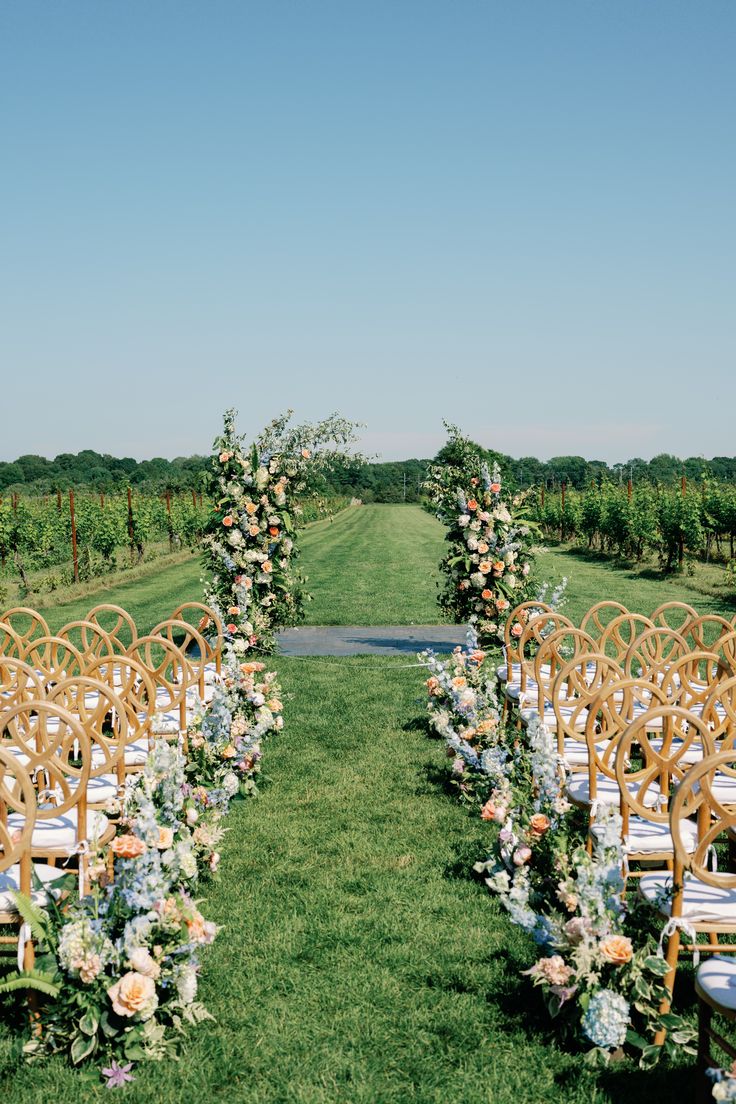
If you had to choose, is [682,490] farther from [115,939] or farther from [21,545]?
[115,939]

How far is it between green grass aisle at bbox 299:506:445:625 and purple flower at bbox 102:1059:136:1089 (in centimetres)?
934

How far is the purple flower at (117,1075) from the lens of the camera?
2590 millimetres

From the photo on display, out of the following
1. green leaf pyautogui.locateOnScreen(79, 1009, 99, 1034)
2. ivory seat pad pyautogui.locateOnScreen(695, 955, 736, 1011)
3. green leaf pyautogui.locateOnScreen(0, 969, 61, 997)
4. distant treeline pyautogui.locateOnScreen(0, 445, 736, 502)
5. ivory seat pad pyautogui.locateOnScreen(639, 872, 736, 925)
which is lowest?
green leaf pyautogui.locateOnScreen(79, 1009, 99, 1034)

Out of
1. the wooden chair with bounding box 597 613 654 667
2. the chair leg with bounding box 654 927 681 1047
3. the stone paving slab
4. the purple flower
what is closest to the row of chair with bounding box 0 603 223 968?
the purple flower

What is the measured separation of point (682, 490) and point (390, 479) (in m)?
90.7

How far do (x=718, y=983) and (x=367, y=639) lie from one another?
8.63m

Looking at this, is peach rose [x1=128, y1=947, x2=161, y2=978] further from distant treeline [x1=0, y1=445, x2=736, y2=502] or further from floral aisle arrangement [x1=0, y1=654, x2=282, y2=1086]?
distant treeline [x1=0, y1=445, x2=736, y2=502]

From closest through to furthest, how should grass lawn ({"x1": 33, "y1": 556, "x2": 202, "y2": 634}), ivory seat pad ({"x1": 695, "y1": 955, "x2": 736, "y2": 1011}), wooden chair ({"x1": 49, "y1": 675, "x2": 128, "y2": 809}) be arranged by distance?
ivory seat pad ({"x1": 695, "y1": 955, "x2": 736, "y2": 1011}), wooden chair ({"x1": 49, "y1": 675, "x2": 128, "y2": 809}), grass lawn ({"x1": 33, "y1": 556, "x2": 202, "y2": 634})

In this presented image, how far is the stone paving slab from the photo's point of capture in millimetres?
10000

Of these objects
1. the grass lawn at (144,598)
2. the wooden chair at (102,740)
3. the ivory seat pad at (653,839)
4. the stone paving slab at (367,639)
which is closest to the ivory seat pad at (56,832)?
the wooden chair at (102,740)

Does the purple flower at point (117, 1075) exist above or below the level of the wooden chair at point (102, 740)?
below

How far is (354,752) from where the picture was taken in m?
6.07

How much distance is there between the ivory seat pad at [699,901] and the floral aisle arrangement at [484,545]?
5.03 meters

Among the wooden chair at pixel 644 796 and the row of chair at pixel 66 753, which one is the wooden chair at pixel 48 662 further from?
the wooden chair at pixel 644 796
